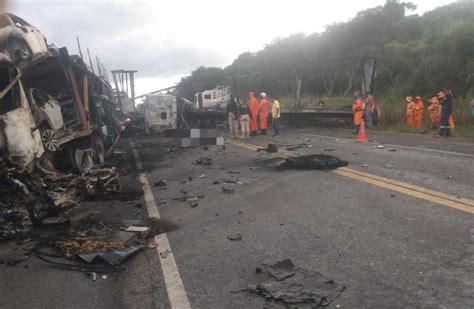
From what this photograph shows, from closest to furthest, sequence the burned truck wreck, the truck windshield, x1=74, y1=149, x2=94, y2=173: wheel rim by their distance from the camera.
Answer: the burned truck wreck < the truck windshield < x1=74, y1=149, x2=94, y2=173: wheel rim

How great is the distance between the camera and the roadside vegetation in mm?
24562

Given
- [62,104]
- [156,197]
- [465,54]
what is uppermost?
[465,54]

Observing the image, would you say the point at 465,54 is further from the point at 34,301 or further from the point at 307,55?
the point at 34,301

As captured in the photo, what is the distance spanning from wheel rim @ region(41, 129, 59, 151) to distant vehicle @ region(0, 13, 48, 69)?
4.11ft

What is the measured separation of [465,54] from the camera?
24891mm

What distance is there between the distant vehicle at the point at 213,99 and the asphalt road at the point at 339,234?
2212 cm

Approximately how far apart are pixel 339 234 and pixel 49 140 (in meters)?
5.40

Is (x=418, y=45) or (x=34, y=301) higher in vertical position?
(x=418, y=45)

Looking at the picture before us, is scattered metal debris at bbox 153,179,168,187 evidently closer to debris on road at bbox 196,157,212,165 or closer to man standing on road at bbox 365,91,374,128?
debris on road at bbox 196,157,212,165

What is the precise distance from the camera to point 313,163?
365 inches

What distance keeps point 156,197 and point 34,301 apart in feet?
13.3

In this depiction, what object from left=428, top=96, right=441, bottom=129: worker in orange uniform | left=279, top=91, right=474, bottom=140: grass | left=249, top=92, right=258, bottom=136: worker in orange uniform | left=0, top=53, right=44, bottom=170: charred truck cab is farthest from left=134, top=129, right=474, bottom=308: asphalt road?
left=249, top=92, right=258, bottom=136: worker in orange uniform

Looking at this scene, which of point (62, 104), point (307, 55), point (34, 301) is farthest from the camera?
point (307, 55)

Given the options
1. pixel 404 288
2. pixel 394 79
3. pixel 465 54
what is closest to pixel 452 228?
pixel 404 288
